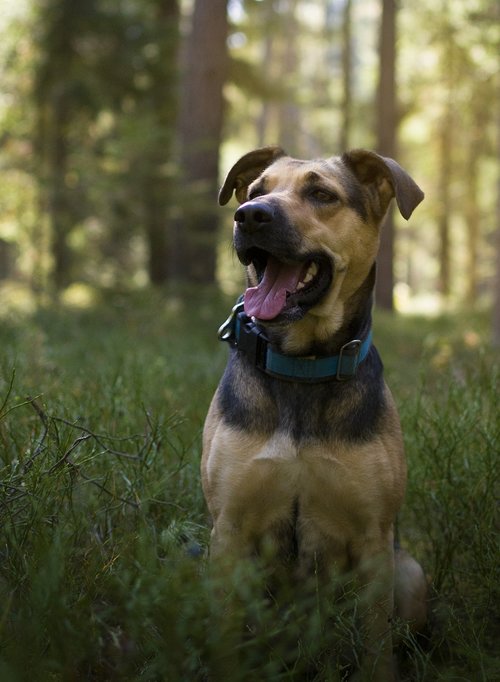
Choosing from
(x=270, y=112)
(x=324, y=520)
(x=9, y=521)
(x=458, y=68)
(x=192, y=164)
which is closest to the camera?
(x=9, y=521)

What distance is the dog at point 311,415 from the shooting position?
3225 mm

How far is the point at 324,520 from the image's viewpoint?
129 inches

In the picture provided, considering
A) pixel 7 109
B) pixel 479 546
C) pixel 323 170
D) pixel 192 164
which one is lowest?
pixel 479 546

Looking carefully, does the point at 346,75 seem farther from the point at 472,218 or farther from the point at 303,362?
the point at 303,362

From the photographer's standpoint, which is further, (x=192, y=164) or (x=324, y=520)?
(x=192, y=164)

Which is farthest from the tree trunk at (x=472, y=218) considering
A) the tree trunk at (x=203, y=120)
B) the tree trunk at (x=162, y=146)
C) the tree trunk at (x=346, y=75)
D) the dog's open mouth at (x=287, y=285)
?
the dog's open mouth at (x=287, y=285)

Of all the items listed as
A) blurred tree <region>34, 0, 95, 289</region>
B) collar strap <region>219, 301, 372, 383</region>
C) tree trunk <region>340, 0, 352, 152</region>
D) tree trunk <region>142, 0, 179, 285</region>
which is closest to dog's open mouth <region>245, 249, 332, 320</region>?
collar strap <region>219, 301, 372, 383</region>

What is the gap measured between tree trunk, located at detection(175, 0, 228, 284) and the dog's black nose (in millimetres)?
9359

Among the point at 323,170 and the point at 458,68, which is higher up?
the point at 458,68

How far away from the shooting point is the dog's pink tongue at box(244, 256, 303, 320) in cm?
335

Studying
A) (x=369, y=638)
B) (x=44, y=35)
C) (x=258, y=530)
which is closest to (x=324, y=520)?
(x=258, y=530)

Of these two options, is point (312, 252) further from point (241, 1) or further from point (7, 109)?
point (7, 109)

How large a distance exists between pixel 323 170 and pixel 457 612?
230 centimetres

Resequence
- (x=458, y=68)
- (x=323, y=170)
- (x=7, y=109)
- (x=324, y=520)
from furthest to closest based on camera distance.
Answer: (x=458, y=68)
(x=7, y=109)
(x=323, y=170)
(x=324, y=520)
